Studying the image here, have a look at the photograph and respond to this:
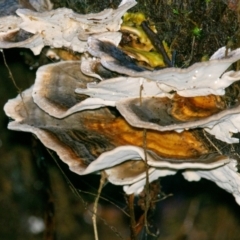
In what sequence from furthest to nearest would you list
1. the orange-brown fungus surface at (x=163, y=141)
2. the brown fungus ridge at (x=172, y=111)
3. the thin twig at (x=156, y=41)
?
the thin twig at (x=156, y=41), the orange-brown fungus surface at (x=163, y=141), the brown fungus ridge at (x=172, y=111)

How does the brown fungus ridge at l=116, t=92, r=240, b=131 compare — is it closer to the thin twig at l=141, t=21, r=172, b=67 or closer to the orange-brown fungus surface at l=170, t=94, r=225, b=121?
the orange-brown fungus surface at l=170, t=94, r=225, b=121

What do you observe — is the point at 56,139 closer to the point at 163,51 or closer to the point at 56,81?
the point at 56,81

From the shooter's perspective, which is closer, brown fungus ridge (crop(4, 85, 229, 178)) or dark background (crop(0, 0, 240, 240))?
brown fungus ridge (crop(4, 85, 229, 178))

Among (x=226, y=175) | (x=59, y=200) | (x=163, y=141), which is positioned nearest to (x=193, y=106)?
(x=163, y=141)

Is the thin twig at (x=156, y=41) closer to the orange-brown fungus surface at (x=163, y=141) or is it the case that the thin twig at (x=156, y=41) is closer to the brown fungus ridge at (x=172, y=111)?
the brown fungus ridge at (x=172, y=111)

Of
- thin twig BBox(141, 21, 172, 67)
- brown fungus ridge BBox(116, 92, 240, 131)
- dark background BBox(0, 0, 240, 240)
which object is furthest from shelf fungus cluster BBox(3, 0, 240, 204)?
dark background BBox(0, 0, 240, 240)

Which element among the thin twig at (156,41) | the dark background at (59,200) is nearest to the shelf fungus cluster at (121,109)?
the thin twig at (156,41)

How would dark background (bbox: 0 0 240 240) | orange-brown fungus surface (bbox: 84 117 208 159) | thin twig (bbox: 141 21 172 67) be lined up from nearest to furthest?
orange-brown fungus surface (bbox: 84 117 208 159) → thin twig (bbox: 141 21 172 67) → dark background (bbox: 0 0 240 240)

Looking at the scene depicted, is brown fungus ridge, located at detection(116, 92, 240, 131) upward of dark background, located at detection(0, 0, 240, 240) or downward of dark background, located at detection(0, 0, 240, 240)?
upward

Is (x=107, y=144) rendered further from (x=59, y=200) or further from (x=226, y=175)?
(x=59, y=200)

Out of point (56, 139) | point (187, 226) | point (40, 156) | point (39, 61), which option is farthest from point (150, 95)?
point (187, 226)
